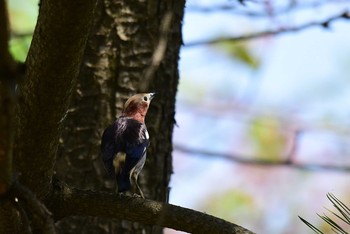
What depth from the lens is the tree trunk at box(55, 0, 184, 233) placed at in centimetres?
386

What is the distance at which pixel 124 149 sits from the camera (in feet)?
11.4

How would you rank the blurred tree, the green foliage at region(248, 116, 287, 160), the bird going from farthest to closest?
the green foliage at region(248, 116, 287, 160) < the bird < the blurred tree

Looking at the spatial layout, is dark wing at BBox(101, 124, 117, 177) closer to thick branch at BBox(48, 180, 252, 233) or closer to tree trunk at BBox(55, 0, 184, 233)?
tree trunk at BBox(55, 0, 184, 233)

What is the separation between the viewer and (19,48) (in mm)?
6203

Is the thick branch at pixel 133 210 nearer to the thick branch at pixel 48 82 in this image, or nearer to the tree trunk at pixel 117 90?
the thick branch at pixel 48 82

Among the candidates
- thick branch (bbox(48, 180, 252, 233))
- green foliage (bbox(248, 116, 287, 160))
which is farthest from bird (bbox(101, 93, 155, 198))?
green foliage (bbox(248, 116, 287, 160))

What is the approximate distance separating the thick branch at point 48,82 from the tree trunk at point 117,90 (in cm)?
116

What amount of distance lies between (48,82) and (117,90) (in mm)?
1513

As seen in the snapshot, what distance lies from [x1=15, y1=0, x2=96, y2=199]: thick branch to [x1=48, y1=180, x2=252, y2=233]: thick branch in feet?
0.38

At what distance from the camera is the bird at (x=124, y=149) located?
11.0 ft

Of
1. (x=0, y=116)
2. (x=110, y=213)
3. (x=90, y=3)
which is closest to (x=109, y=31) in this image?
(x=110, y=213)

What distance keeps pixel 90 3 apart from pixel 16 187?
0.56 metres

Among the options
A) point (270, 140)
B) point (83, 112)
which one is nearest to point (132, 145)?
point (83, 112)

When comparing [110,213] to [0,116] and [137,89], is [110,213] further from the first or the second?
[137,89]
